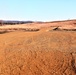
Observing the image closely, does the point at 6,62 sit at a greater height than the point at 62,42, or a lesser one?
lesser

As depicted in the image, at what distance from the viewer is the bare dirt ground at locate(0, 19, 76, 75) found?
40.6ft

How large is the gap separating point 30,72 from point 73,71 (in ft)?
7.77

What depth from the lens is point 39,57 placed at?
13.3 m

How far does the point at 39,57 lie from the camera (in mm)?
13320

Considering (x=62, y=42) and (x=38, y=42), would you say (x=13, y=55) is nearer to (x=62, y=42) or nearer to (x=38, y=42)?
(x=38, y=42)

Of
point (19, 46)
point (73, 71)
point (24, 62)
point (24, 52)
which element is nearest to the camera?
point (73, 71)

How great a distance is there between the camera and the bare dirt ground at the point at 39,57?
40.6 feet

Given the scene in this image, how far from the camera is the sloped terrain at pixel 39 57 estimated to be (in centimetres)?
1238

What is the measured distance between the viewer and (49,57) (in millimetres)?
13227

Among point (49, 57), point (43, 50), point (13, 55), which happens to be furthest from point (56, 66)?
point (13, 55)

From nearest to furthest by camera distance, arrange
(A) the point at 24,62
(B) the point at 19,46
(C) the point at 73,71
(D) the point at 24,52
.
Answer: (C) the point at 73,71 < (A) the point at 24,62 < (D) the point at 24,52 < (B) the point at 19,46

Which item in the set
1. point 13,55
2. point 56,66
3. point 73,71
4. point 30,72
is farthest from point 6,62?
point 73,71

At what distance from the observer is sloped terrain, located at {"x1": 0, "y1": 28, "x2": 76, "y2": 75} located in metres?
12.4

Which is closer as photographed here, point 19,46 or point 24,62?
point 24,62
